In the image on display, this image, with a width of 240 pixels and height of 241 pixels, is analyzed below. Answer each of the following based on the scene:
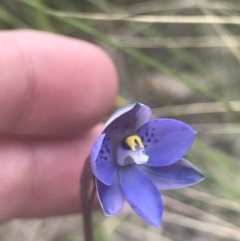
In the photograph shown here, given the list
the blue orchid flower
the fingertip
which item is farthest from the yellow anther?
the fingertip

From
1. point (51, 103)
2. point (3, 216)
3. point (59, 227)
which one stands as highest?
point (51, 103)

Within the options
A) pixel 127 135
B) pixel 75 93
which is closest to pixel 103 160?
pixel 127 135

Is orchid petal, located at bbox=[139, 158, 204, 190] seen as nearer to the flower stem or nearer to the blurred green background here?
the flower stem

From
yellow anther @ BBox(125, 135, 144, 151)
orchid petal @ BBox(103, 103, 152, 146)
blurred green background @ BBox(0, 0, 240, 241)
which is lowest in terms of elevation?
blurred green background @ BBox(0, 0, 240, 241)

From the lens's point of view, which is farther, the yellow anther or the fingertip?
the fingertip

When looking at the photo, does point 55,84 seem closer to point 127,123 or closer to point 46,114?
point 46,114

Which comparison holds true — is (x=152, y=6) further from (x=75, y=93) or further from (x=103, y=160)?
(x=103, y=160)

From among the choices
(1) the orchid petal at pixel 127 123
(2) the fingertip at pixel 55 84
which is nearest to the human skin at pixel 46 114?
(2) the fingertip at pixel 55 84
